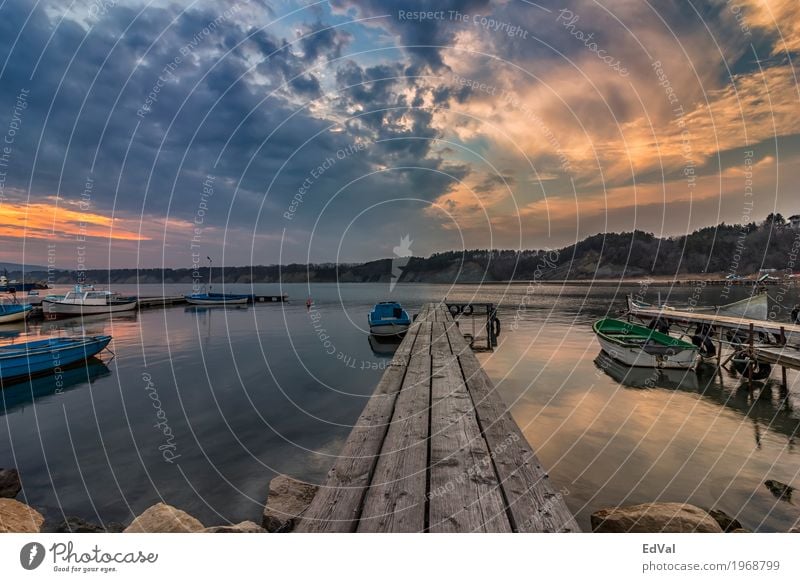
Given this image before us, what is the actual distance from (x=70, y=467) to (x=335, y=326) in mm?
37231

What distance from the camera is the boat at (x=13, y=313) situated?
4666 cm

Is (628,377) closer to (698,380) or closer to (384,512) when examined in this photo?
(698,380)

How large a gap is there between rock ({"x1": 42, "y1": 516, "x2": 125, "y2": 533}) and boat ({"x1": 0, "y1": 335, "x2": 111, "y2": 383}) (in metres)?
16.3

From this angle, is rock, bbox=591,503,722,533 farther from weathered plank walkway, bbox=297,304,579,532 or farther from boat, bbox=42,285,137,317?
boat, bbox=42,285,137,317

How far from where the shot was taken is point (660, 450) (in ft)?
37.7

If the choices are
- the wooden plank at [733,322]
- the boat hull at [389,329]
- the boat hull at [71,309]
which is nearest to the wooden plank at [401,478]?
the wooden plank at [733,322]

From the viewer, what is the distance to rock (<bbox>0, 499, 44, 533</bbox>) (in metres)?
6.75

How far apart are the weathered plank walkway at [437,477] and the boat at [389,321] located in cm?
2392

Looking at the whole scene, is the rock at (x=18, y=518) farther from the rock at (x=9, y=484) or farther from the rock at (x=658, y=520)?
the rock at (x=658, y=520)

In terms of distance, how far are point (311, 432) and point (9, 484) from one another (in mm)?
8061

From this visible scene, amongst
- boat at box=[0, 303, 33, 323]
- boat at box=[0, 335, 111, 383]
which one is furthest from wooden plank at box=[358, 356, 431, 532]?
boat at box=[0, 303, 33, 323]

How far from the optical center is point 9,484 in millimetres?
9711

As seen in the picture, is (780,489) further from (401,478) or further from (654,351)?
(654,351)

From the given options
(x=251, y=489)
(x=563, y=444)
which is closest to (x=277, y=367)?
(x=251, y=489)
